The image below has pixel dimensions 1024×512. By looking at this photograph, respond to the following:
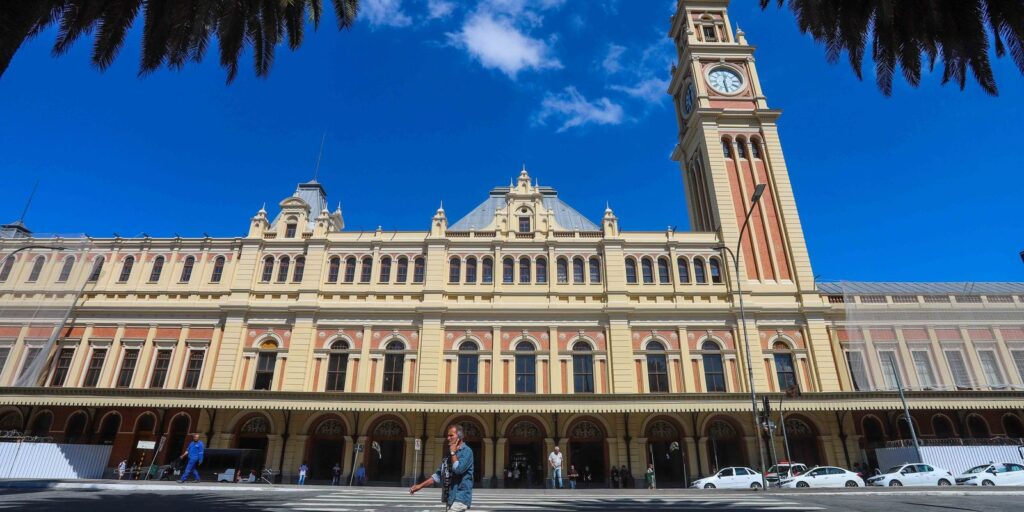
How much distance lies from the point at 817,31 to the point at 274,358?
31708 millimetres

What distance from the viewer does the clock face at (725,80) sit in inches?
1645

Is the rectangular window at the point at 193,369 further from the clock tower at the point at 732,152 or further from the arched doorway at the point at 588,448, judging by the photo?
the clock tower at the point at 732,152

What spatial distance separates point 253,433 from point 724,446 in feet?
87.1

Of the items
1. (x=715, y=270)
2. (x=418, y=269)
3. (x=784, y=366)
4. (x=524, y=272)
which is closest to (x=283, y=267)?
(x=418, y=269)

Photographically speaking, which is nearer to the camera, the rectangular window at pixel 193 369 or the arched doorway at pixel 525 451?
the arched doorway at pixel 525 451

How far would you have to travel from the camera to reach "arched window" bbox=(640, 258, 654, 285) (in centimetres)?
3447

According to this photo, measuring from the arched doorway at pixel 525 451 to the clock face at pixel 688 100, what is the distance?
28.3m

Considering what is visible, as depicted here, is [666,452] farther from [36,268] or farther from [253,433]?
[36,268]

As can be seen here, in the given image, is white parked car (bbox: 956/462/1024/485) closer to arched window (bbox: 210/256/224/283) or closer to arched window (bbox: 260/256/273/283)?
arched window (bbox: 260/256/273/283)

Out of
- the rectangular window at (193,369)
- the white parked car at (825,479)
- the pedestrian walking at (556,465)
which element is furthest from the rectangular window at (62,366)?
the white parked car at (825,479)

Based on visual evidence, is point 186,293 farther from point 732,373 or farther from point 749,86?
point 749,86

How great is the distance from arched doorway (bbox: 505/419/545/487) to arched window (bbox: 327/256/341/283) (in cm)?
1482

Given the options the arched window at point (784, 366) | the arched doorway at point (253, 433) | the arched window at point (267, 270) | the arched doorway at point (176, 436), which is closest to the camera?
the arched doorway at point (176, 436)

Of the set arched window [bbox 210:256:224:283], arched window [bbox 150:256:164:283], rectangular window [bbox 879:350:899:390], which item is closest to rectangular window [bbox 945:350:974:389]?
rectangular window [bbox 879:350:899:390]
